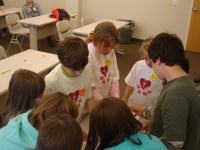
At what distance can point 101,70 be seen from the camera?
1.84 meters

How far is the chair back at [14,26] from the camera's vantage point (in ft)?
15.0

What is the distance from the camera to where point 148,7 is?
222 inches

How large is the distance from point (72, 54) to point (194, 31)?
4580 mm

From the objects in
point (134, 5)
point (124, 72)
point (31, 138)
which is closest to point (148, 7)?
point (134, 5)

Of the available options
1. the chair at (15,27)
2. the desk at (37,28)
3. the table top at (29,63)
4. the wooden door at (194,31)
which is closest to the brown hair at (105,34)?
the table top at (29,63)

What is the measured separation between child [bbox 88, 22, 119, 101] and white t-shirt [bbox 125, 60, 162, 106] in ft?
0.58

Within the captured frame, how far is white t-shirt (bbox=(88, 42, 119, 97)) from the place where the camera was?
176cm

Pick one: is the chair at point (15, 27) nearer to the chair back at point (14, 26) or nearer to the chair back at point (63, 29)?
the chair back at point (14, 26)

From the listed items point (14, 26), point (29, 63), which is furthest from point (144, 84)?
point (14, 26)

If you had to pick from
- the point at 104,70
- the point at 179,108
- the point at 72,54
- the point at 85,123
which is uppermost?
the point at 72,54

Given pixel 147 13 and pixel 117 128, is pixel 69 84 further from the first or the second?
pixel 147 13

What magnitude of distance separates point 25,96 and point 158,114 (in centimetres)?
74

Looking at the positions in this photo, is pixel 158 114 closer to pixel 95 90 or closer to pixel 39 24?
pixel 95 90

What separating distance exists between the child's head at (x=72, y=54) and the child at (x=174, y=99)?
0.44 metres
